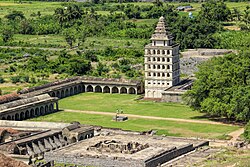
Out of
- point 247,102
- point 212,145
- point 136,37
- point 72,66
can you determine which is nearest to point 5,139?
point 212,145

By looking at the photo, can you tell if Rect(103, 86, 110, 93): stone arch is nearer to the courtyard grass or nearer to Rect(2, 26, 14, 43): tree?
the courtyard grass

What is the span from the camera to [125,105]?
10506 centimetres

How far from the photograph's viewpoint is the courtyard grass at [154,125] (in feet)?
281

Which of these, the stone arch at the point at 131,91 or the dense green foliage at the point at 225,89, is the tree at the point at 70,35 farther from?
the dense green foliage at the point at 225,89

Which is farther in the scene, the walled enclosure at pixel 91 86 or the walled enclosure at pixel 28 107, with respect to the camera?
the walled enclosure at pixel 91 86

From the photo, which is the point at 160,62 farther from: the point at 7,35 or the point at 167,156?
the point at 7,35

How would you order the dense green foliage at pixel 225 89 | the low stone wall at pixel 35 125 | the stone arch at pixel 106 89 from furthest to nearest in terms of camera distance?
the stone arch at pixel 106 89
the dense green foliage at pixel 225 89
the low stone wall at pixel 35 125

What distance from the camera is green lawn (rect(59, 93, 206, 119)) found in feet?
324

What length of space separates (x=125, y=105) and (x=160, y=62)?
33.6 feet

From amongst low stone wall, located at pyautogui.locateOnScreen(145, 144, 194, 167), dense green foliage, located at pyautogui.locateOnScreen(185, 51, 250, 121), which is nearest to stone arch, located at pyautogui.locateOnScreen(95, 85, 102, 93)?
dense green foliage, located at pyautogui.locateOnScreen(185, 51, 250, 121)

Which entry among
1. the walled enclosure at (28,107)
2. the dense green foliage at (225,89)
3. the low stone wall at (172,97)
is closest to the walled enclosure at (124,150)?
the dense green foliage at (225,89)

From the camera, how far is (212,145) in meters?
79.3

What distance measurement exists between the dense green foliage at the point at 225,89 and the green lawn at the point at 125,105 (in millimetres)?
3023

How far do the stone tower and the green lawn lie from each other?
3495 mm
